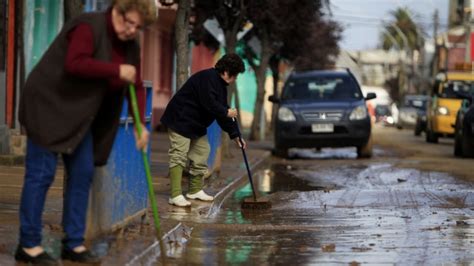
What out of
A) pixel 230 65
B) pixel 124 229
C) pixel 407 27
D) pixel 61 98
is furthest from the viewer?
pixel 407 27

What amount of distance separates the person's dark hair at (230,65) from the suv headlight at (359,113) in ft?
37.7

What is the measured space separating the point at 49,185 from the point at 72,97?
1.99 ft

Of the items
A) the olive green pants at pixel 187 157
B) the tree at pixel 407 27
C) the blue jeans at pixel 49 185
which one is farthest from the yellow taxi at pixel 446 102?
the tree at pixel 407 27

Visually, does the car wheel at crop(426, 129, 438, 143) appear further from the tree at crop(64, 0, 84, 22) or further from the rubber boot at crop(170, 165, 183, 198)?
the tree at crop(64, 0, 84, 22)

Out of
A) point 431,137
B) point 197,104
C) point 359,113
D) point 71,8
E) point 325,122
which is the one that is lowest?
point 431,137

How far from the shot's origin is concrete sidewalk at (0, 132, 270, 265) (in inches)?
332

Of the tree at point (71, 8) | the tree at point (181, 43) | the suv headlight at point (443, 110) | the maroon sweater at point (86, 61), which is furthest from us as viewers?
the suv headlight at point (443, 110)

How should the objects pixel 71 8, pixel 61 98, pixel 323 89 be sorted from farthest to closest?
pixel 323 89
pixel 71 8
pixel 61 98

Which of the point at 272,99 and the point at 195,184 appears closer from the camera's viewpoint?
the point at 195,184

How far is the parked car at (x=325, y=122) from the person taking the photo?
2389cm

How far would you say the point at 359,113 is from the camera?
24031 millimetres

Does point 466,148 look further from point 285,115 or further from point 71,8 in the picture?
point 71,8

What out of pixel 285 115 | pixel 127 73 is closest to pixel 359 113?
pixel 285 115

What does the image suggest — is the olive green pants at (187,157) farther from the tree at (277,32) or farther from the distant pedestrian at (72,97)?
the tree at (277,32)
